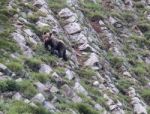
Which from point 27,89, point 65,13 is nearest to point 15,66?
point 27,89

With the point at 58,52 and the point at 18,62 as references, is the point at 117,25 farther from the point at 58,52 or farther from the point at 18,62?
the point at 18,62

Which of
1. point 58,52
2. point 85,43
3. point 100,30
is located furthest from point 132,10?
point 58,52

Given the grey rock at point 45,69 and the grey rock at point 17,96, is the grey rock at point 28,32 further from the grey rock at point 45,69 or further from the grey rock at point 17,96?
the grey rock at point 17,96

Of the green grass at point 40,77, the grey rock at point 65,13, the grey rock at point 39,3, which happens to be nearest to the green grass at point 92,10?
the grey rock at point 65,13

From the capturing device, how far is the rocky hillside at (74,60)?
16922 millimetres

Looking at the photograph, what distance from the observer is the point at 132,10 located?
3278cm

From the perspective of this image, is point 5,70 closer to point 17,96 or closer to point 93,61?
point 17,96

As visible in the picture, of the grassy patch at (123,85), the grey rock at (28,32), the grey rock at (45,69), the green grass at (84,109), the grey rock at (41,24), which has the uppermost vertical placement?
the grey rock at (28,32)

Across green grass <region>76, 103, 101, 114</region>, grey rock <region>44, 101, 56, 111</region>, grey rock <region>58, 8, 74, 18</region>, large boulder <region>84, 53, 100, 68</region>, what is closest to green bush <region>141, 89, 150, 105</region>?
large boulder <region>84, 53, 100, 68</region>

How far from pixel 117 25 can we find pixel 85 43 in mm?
5814

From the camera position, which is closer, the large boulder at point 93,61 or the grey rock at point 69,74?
the grey rock at point 69,74

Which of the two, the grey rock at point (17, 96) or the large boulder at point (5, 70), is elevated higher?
the large boulder at point (5, 70)

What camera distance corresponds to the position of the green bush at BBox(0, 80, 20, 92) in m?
16.1

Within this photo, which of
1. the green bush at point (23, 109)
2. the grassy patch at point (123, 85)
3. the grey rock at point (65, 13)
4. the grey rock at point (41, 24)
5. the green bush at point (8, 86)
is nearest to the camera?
the green bush at point (23, 109)
